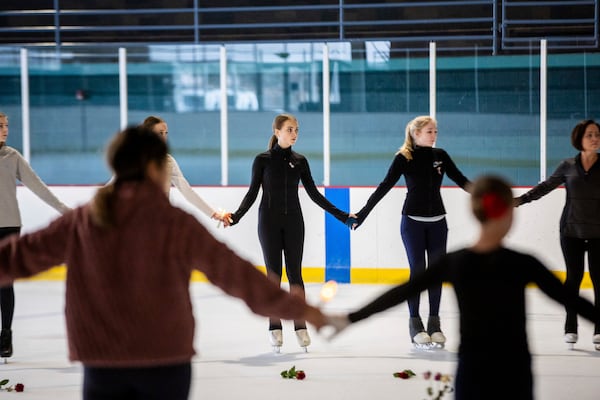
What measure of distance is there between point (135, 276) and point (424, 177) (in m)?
4.12

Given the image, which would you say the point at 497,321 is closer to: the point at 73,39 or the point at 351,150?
the point at 351,150

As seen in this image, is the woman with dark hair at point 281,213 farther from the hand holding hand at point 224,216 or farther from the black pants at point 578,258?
the black pants at point 578,258

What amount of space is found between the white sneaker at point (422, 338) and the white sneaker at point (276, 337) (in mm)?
855

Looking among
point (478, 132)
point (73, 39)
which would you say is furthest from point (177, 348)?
point (73, 39)

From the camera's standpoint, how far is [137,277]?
2.51m

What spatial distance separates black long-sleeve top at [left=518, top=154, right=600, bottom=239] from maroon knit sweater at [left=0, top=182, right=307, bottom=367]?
4.06 metres

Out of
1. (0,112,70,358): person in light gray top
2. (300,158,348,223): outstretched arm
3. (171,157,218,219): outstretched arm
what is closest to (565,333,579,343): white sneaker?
(300,158,348,223): outstretched arm

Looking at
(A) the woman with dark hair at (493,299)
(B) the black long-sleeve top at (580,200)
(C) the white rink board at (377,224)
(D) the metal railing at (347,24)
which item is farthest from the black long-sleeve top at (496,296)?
(D) the metal railing at (347,24)

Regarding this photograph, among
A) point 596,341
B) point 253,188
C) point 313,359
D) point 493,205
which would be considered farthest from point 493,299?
point 253,188

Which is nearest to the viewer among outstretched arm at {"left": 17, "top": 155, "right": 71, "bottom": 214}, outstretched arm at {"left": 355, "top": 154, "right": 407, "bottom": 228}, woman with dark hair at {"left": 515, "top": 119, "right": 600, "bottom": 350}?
outstretched arm at {"left": 17, "top": 155, "right": 71, "bottom": 214}

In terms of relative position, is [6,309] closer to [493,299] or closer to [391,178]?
[391,178]

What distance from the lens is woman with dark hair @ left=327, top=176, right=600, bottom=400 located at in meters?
2.81

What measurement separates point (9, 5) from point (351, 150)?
5.56 metres

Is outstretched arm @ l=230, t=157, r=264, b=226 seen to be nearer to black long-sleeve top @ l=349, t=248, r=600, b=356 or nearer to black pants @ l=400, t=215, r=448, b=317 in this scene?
black pants @ l=400, t=215, r=448, b=317
